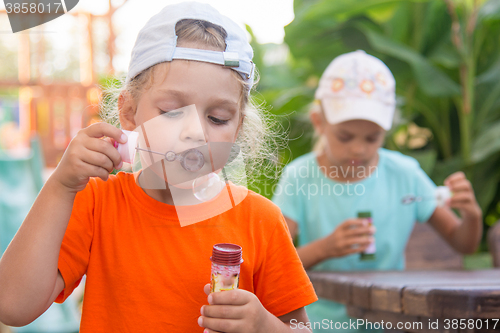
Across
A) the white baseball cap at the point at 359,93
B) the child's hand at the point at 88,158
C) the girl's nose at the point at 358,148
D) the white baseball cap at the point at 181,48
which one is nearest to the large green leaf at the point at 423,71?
the white baseball cap at the point at 359,93

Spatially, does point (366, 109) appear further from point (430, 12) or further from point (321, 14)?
point (430, 12)

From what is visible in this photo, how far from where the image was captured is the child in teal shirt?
Result: 1541 mm

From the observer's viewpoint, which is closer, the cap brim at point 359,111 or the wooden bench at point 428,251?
the cap brim at point 359,111

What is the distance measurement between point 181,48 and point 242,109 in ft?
0.56

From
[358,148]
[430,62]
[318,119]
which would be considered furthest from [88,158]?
[430,62]

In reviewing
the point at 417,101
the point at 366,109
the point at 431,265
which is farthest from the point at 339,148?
the point at 417,101

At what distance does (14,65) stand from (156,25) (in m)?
4.29

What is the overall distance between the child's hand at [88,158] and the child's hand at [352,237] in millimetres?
757

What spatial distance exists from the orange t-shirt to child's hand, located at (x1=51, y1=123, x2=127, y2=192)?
4.2 inches

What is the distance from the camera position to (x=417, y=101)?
2504mm

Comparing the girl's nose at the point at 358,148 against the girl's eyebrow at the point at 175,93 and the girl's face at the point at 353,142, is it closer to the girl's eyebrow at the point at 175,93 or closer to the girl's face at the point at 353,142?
the girl's face at the point at 353,142

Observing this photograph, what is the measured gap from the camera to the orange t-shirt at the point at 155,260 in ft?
2.56

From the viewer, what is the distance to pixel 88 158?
69cm

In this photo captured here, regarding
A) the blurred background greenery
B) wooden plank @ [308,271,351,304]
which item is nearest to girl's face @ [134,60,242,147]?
wooden plank @ [308,271,351,304]
